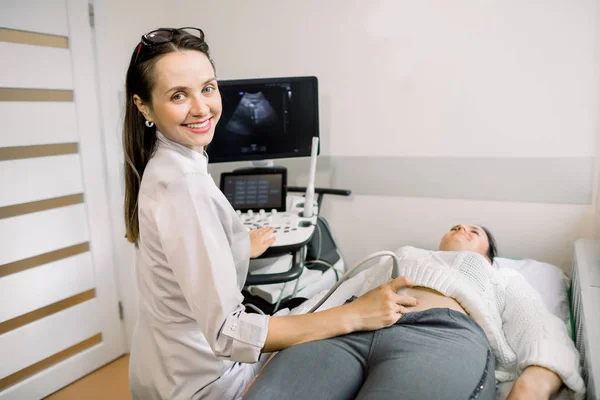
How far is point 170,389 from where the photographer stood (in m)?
1.05

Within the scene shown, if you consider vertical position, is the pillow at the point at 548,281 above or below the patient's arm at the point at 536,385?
above

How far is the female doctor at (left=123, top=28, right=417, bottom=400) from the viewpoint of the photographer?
0.90 metres

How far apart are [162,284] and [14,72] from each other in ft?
4.42

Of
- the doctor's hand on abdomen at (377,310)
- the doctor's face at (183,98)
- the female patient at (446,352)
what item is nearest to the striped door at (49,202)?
the doctor's face at (183,98)

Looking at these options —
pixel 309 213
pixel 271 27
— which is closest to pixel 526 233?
pixel 309 213

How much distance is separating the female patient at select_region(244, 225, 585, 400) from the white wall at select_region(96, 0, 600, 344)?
655 millimetres

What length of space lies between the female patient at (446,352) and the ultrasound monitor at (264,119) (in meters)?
0.80

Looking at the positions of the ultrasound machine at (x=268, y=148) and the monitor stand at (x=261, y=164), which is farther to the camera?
the monitor stand at (x=261, y=164)

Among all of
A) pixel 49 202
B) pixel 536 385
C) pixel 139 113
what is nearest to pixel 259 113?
pixel 139 113

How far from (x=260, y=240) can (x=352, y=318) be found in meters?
0.52

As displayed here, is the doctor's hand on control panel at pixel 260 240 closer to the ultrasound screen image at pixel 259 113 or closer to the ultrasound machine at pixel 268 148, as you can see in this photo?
the ultrasound machine at pixel 268 148

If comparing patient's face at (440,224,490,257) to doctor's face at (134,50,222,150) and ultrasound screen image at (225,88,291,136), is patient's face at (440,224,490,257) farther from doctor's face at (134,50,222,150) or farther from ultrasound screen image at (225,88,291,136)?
doctor's face at (134,50,222,150)

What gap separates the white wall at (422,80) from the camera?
175 centimetres

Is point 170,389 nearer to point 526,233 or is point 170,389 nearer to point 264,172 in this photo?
point 264,172
